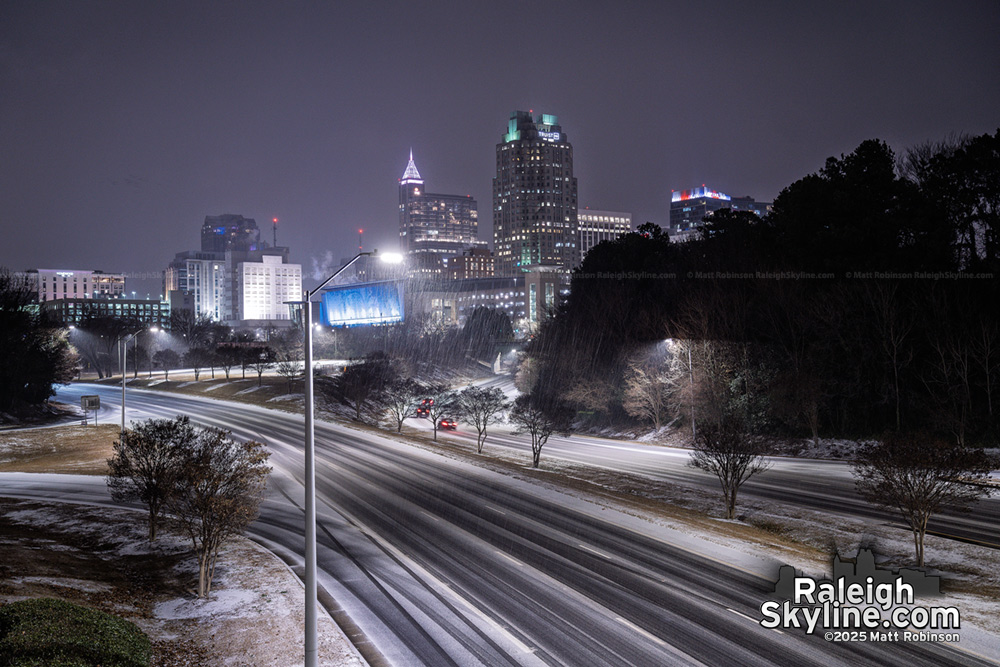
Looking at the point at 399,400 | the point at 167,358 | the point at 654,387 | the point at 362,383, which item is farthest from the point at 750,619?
the point at 167,358

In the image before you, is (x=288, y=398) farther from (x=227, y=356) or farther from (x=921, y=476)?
(x=921, y=476)

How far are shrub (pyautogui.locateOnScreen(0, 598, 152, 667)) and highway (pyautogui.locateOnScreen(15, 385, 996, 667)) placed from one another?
178 inches

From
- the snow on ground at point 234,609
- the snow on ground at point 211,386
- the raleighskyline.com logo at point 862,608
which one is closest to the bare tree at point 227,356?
the snow on ground at point 211,386

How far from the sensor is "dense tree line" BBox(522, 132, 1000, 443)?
39031mm

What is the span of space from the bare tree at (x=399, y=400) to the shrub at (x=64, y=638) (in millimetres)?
Answer: 44410

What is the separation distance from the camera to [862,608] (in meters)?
14.3

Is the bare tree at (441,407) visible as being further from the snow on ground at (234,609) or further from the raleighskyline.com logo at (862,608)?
the raleighskyline.com logo at (862,608)

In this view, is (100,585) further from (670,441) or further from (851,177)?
(851,177)

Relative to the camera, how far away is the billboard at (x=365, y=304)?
70625mm

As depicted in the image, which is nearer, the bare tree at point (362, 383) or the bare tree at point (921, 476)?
the bare tree at point (921, 476)

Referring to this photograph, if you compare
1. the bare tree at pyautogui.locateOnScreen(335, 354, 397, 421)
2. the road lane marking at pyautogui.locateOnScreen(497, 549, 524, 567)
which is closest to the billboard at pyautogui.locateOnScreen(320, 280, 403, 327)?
the bare tree at pyautogui.locateOnScreen(335, 354, 397, 421)

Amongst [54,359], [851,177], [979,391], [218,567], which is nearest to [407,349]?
[54,359]

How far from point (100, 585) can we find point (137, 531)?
7.15 metres

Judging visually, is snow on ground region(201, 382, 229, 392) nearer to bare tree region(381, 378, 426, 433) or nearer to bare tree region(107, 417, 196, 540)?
bare tree region(381, 378, 426, 433)
